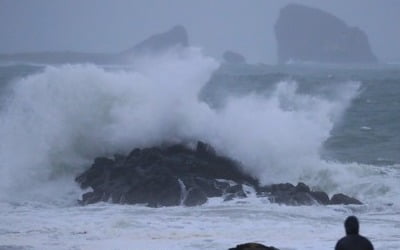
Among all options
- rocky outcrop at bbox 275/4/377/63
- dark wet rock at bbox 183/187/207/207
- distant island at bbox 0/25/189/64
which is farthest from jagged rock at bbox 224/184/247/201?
rocky outcrop at bbox 275/4/377/63

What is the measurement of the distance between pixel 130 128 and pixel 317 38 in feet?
434

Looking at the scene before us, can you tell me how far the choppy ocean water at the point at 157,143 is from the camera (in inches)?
462

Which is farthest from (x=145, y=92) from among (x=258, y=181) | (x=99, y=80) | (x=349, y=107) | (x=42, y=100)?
(x=349, y=107)

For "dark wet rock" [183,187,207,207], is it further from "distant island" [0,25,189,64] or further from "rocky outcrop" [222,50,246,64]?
"rocky outcrop" [222,50,246,64]

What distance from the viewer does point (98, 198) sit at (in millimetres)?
14562

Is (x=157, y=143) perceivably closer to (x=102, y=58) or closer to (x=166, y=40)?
(x=166, y=40)

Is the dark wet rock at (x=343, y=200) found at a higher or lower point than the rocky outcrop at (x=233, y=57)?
lower

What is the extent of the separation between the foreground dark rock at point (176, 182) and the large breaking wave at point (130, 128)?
1026 mm

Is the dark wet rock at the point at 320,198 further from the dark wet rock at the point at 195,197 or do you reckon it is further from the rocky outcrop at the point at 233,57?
the rocky outcrop at the point at 233,57

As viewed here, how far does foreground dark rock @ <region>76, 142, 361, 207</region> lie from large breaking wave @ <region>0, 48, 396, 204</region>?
1026 millimetres

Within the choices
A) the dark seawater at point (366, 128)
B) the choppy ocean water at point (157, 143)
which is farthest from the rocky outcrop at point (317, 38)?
the choppy ocean water at point (157, 143)

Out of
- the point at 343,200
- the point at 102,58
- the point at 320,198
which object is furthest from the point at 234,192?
the point at 102,58

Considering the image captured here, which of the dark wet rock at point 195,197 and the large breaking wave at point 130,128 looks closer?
the dark wet rock at point 195,197

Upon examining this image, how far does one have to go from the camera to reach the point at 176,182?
1455cm
